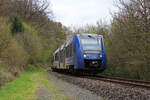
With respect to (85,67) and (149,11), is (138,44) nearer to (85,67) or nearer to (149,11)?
(149,11)

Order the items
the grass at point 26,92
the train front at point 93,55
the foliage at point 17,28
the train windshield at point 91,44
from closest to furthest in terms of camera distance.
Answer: the grass at point 26,92 < the train front at point 93,55 < the train windshield at point 91,44 < the foliage at point 17,28

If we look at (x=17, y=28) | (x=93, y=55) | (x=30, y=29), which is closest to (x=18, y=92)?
(x=93, y=55)

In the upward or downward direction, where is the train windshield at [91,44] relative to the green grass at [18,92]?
upward

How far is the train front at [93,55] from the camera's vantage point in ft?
45.7

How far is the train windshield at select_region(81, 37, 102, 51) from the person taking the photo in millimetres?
14262

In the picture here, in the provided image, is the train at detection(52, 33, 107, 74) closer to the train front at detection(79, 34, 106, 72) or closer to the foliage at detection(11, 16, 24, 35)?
the train front at detection(79, 34, 106, 72)

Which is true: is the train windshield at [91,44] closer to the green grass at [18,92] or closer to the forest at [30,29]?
the green grass at [18,92]

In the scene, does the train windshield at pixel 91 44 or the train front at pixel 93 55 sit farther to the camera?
the train windshield at pixel 91 44

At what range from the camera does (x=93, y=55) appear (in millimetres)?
13961

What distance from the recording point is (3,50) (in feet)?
52.9

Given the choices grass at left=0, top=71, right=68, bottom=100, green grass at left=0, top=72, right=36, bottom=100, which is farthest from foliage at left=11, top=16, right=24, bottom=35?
green grass at left=0, top=72, right=36, bottom=100

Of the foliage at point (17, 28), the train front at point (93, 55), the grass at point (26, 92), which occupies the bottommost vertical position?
the grass at point (26, 92)


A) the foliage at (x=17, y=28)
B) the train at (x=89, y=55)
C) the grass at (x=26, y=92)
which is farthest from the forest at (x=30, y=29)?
the grass at (x=26, y=92)

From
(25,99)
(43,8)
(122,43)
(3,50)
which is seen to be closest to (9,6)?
(43,8)
